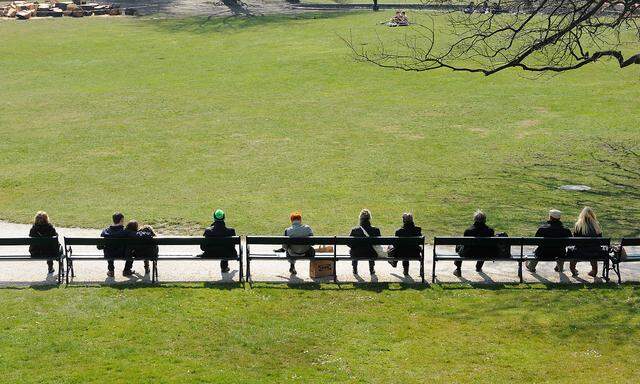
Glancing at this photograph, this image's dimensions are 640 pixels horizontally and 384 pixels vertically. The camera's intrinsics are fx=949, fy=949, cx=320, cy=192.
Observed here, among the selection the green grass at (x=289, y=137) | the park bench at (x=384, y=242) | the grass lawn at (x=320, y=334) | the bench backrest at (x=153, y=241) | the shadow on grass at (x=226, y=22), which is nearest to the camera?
the grass lawn at (x=320, y=334)

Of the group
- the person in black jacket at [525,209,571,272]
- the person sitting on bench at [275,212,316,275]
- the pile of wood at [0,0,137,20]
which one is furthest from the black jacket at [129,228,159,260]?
the pile of wood at [0,0,137,20]

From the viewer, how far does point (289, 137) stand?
105ft

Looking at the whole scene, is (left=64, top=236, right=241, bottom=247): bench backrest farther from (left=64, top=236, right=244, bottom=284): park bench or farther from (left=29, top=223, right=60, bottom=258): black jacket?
(left=29, top=223, right=60, bottom=258): black jacket

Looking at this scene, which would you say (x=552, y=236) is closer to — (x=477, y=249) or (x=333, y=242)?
(x=477, y=249)

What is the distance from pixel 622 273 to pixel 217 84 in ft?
89.6

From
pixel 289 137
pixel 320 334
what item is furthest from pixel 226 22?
pixel 320 334

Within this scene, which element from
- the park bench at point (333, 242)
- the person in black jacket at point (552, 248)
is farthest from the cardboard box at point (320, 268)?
the person in black jacket at point (552, 248)

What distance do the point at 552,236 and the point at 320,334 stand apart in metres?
5.41

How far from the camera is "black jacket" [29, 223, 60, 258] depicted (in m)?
17.0

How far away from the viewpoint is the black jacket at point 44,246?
17031mm

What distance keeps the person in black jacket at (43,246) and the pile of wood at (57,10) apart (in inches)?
1864

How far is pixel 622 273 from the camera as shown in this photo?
687 inches

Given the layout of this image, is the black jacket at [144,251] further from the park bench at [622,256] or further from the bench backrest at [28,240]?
the park bench at [622,256]

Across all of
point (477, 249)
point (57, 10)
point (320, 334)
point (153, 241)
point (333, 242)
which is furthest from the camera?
point (57, 10)
